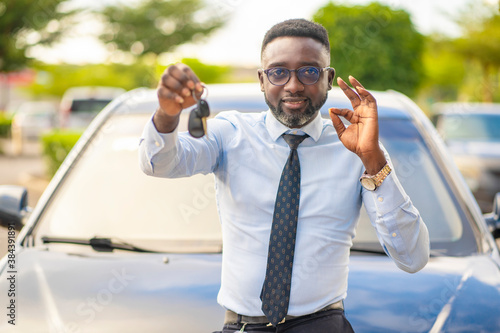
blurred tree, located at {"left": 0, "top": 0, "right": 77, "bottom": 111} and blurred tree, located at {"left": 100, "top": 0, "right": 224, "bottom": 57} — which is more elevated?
blurred tree, located at {"left": 100, "top": 0, "right": 224, "bottom": 57}

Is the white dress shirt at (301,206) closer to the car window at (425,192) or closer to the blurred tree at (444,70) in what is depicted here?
the car window at (425,192)

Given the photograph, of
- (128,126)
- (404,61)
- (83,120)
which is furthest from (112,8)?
(128,126)

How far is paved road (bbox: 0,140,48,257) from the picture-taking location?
11.5 m

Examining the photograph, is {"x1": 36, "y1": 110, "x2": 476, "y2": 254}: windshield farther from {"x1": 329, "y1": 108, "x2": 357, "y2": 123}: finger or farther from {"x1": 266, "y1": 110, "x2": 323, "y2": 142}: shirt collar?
{"x1": 329, "y1": 108, "x2": 357, "y2": 123}: finger

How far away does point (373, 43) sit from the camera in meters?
Result: 9.83

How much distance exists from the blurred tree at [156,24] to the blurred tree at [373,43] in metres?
21.5

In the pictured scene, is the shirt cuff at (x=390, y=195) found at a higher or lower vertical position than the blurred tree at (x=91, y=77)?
lower

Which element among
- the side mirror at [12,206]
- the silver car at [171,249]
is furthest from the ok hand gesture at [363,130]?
the side mirror at [12,206]

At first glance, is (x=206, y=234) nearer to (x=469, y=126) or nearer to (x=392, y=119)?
(x=392, y=119)

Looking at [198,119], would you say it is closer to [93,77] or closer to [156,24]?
[156,24]

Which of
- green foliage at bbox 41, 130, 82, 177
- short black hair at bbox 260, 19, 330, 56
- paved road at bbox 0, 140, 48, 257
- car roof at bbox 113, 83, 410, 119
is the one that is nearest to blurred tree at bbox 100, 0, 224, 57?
paved road at bbox 0, 140, 48, 257

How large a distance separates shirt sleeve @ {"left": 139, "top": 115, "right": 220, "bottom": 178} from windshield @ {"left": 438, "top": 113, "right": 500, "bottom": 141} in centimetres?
835

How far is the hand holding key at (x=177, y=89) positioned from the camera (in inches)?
62.9

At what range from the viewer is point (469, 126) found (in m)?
9.82
